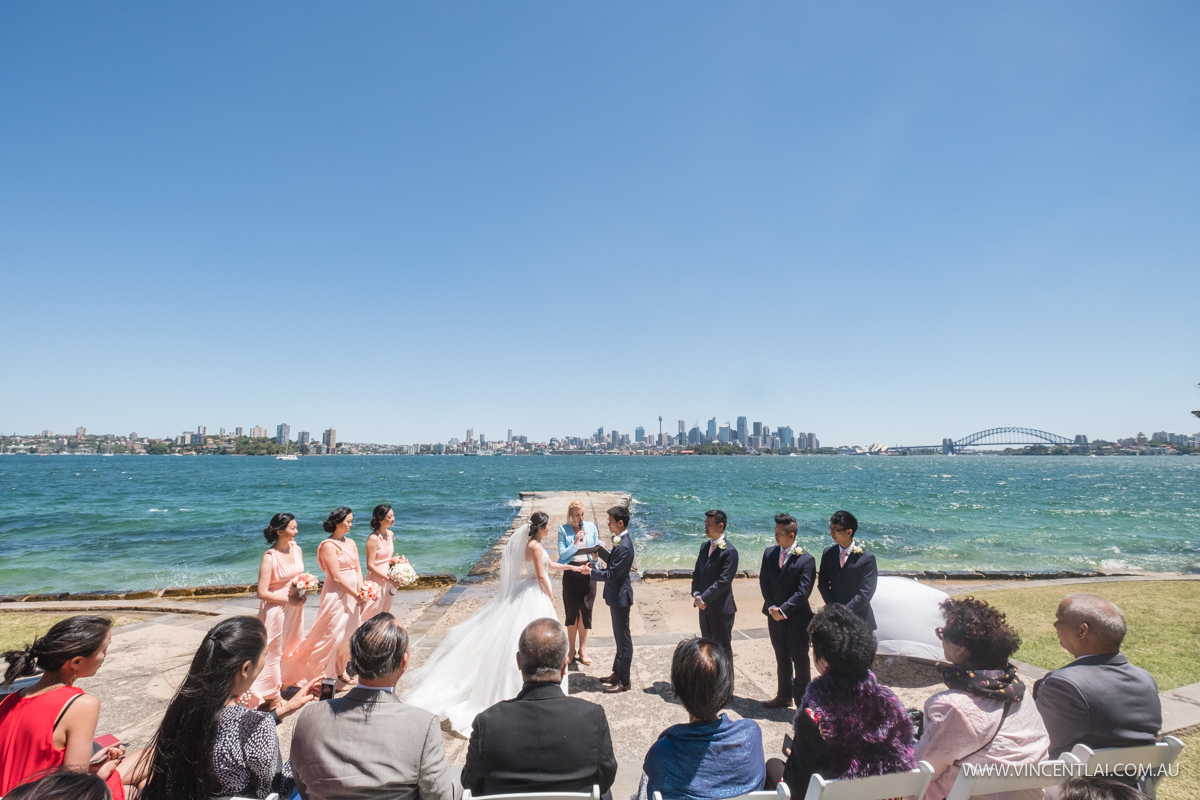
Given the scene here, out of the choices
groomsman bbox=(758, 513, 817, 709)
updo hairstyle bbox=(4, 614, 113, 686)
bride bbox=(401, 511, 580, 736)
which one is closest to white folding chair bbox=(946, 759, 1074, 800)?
groomsman bbox=(758, 513, 817, 709)

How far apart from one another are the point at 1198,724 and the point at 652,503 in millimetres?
33452

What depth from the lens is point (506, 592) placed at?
5.77m

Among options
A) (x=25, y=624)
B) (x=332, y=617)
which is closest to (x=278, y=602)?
(x=332, y=617)

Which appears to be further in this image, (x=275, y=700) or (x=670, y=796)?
(x=275, y=700)

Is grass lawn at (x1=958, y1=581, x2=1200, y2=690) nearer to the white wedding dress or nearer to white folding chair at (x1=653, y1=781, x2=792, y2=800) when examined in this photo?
white folding chair at (x1=653, y1=781, x2=792, y2=800)

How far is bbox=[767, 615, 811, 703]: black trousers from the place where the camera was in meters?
4.82

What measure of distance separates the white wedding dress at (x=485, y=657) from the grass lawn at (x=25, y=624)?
6.21 metres

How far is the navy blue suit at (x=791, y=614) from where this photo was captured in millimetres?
4766

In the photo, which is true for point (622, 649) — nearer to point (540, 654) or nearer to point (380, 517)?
point (540, 654)

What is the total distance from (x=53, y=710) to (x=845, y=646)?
3.77 metres

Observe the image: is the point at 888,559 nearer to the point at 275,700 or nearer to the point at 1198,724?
the point at 1198,724

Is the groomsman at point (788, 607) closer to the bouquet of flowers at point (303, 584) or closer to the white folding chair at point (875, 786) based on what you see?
the white folding chair at point (875, 786)

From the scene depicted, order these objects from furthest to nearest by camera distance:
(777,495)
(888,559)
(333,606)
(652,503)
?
(777,495) → (652,503) → (888,559) → (333,606)

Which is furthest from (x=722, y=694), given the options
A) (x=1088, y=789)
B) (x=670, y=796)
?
(x=1088, y=789)
